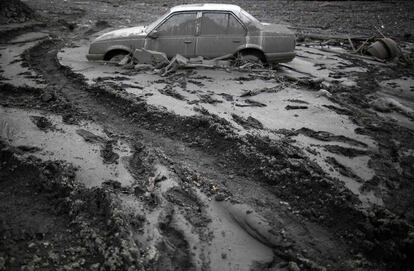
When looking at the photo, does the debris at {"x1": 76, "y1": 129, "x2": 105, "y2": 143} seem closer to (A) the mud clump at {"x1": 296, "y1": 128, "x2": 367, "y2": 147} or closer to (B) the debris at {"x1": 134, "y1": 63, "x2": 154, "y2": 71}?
(B) the debris at {"x1": 134, "y1": 63, "x2": 154, "y2": 71}

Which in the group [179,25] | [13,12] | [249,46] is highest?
[13,12]

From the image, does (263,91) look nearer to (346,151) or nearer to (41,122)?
(346,151)

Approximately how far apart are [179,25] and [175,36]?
264mm

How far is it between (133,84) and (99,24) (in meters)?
7.62

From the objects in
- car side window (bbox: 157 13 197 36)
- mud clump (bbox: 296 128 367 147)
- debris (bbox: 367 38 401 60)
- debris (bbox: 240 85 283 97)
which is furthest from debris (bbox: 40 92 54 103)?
debris (bbox: 367 38 401 60)

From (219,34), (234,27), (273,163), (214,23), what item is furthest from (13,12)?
(273,163)

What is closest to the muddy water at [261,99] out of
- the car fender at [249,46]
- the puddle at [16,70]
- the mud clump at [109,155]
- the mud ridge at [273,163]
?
the mud ridge at [273,163]

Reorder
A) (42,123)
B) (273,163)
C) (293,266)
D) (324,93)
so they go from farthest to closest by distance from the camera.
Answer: (324,93), (42,123), (273,163), (293,266)

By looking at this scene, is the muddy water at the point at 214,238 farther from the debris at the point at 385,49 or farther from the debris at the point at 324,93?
the debris at the point at 385,49

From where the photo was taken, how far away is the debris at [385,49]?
27.2 feet

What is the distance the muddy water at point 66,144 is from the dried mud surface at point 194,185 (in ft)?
0.08

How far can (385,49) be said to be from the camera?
842 cm

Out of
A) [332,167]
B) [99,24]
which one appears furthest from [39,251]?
[99,24]

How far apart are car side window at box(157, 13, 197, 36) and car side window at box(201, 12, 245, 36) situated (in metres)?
→ 0.26
